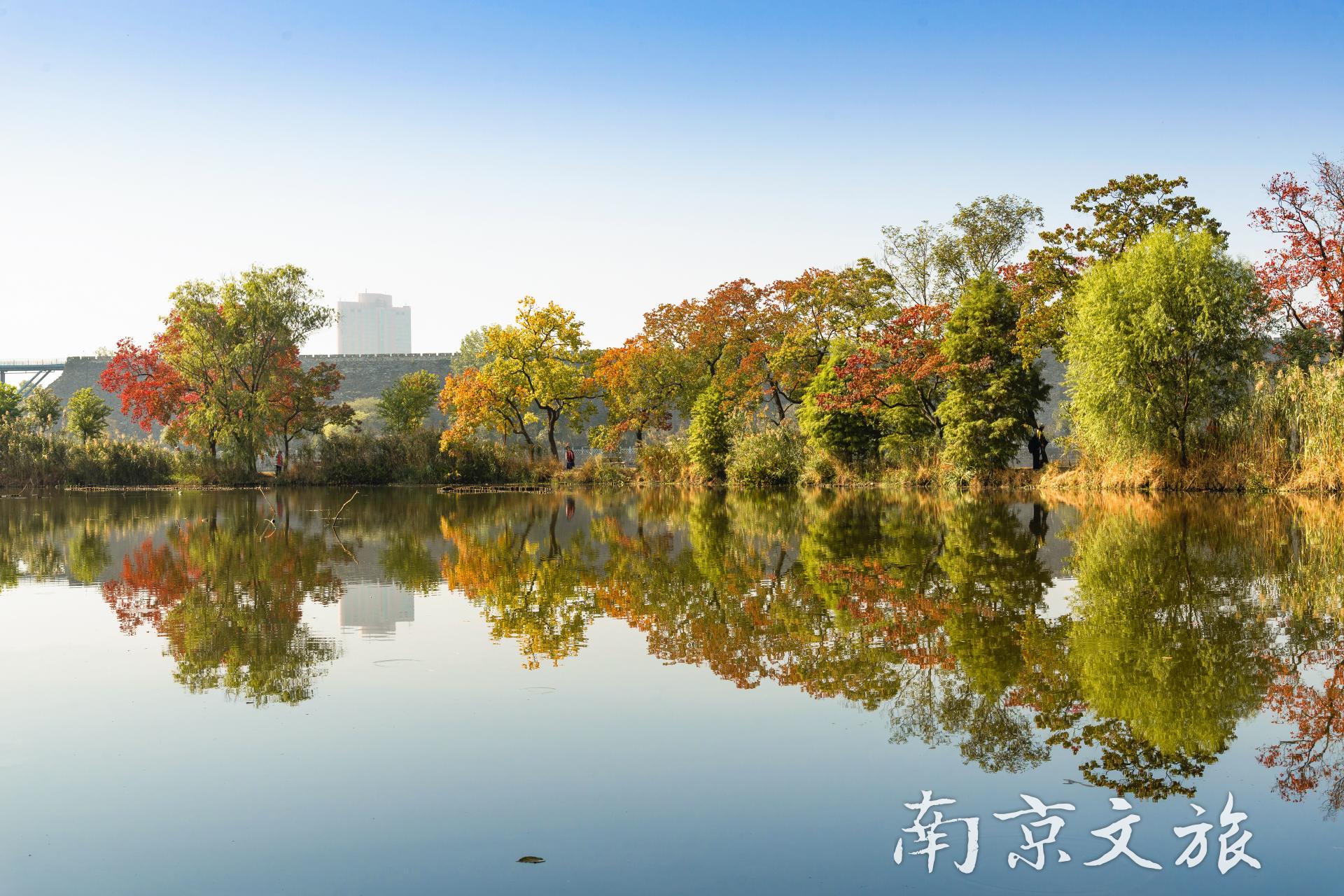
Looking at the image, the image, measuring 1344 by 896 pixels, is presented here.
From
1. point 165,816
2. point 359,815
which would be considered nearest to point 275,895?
point 359,815

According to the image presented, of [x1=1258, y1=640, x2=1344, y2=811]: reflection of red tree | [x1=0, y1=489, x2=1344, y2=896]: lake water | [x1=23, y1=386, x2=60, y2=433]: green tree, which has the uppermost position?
[x1=23, y1=386, x2=60, y2=433]: green tree

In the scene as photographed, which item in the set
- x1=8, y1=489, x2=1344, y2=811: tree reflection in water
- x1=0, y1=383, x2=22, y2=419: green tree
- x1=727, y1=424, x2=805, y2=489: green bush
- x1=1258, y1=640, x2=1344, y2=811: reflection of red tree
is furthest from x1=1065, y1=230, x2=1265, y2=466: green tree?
x1=0, y1=383, x2=22, y2=419: green tree

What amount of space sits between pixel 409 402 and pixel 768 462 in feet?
67.4

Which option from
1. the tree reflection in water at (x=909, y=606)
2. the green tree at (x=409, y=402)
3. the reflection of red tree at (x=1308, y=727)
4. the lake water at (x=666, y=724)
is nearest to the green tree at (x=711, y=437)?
the tree reflection in water at (x=909, y=606)

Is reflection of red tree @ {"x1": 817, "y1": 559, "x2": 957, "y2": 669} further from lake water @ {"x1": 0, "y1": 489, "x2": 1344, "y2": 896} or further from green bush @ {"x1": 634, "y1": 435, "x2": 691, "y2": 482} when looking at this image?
green bush @ {"x1": 634, "y1": 435, "x2": 691, "y2": 482}

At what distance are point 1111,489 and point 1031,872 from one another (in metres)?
23.3

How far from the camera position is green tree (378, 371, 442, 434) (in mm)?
46094

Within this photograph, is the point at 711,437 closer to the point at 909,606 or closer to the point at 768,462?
the point at 768,462

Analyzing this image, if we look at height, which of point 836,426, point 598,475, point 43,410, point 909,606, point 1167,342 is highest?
point 1167,342

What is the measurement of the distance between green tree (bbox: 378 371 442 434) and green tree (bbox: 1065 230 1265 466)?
29156mm

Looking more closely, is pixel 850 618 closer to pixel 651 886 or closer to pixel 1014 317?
pixel 651 886

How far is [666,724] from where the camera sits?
5.10m

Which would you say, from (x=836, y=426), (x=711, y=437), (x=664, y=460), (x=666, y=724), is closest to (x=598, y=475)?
(x=664, y=460)

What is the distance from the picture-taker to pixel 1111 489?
24922 mm
